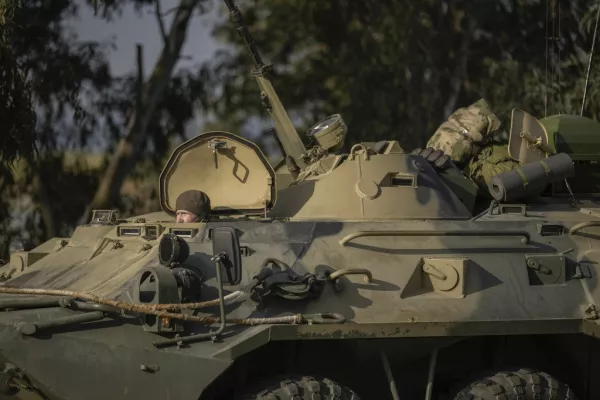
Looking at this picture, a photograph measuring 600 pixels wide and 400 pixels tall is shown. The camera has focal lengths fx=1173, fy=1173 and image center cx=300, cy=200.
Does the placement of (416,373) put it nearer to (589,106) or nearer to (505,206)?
(505,206)

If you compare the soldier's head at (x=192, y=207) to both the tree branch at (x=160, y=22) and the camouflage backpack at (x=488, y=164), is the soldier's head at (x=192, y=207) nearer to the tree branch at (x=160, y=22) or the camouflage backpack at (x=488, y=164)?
the camouflage backpack at (x=488, y=164)

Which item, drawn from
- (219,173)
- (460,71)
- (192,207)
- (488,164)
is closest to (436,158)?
(488,164)

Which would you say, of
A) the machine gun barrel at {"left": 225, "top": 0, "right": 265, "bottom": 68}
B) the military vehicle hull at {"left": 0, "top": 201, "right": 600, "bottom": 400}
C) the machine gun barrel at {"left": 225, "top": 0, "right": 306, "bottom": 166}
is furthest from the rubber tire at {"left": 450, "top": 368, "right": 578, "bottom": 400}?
the machine gun barrel at {"left": 225, "top": 0, "right": 265, "bottom": 68}

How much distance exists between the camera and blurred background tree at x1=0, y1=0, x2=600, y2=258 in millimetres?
21062

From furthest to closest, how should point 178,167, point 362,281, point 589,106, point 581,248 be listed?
1. point 589,106
2. point 178,167
3. point 581,248
4. point 362,281

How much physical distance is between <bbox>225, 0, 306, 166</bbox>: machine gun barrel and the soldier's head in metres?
2.95

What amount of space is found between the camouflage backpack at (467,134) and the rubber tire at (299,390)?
137 inches

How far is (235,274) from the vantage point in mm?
7820

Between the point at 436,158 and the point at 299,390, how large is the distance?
297cm

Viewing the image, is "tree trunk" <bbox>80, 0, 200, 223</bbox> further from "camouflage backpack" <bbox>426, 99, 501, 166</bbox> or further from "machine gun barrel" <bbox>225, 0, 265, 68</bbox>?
"camouflage backpack" <bbox>426, 99, 501, 166</bbox>

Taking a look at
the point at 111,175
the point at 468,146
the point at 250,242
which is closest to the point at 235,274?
the point at 250,242

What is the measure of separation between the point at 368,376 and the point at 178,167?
8.40ft

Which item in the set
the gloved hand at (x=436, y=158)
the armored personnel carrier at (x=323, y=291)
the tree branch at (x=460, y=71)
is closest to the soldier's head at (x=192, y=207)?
the armored personnel carrier at (x=323, y=291)

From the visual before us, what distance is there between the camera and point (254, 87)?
25.7 meters
